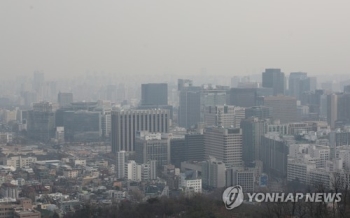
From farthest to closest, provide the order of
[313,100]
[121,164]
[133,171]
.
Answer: [313,100], [121,164], [133,171]

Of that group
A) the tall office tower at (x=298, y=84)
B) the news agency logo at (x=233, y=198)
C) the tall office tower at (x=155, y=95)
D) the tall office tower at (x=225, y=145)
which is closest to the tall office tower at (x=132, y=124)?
the tall office tower at (x=225, y=145)

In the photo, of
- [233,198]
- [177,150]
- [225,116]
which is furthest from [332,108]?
[233,198]

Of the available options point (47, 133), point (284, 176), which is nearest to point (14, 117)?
point (47, 133)

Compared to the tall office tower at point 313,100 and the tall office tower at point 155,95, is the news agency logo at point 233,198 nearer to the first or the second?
the tall office tower at point 313,100

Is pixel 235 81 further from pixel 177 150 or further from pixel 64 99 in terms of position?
pixel 177 150

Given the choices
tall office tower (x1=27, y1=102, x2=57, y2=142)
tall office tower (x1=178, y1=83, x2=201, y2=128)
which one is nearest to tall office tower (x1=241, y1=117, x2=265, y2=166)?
tall office tower (x1=178, y1=83, x2=201, y2=128)

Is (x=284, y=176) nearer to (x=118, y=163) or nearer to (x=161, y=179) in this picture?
(x=161, y=179)
